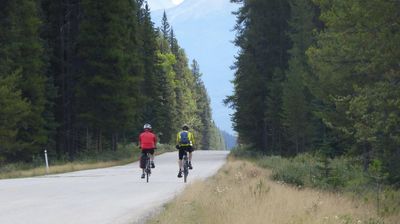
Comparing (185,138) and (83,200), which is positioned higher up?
(185,138)

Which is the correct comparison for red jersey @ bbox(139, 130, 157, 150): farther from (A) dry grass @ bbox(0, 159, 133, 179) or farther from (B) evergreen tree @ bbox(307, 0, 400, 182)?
(B) evergreen tree @ bbox(307, 0, 400, 182)

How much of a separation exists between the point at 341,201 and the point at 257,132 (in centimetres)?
3144

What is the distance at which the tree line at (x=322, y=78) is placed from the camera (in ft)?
50.1

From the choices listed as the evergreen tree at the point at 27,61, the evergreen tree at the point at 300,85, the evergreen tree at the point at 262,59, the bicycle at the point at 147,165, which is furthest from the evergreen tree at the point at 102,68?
the bicycle at the point at 147,165

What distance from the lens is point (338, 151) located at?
27719 millimetres

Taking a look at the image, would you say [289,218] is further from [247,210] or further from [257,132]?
[257,132]

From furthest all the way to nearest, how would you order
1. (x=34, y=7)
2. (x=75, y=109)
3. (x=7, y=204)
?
(x=75, y=109) < (x=34, y=7) < (x=7, y=204)

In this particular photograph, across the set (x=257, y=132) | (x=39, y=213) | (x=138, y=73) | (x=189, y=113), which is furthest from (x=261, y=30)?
(x=189, y=113)

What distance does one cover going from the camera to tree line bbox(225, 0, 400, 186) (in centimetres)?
1527

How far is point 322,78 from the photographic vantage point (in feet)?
77.3

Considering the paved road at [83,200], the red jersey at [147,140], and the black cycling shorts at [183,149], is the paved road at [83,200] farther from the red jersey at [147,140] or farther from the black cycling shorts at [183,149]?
the red jersey at [147,140]

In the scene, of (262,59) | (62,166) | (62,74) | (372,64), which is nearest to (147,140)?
(62,166)

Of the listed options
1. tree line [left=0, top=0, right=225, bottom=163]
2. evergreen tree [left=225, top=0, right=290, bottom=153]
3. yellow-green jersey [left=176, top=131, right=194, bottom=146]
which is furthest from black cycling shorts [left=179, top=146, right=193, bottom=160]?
evergreen tree [left=225, top=0, right=290, bottom=153]

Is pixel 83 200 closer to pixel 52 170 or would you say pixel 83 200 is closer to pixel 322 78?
pixel 52 170
